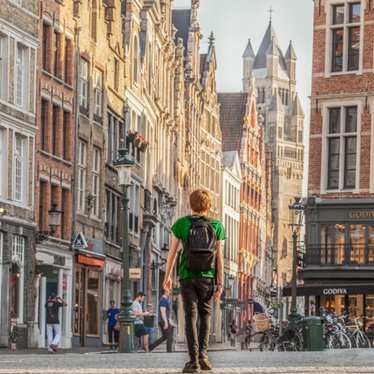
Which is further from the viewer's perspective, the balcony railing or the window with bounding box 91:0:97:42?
the balcony railing

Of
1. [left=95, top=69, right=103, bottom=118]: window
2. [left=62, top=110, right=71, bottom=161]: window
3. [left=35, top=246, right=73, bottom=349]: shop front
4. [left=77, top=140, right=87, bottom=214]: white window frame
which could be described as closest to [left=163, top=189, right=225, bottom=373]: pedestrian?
[left=35, top=246, right=73, bottom=349]: shop front

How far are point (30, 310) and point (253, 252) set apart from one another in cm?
7634

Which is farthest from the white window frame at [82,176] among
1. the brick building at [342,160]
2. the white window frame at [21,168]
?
the brick building at [342,160]

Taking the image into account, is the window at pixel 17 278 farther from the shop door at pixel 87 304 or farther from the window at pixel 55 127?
the shop door at pixel 87 304

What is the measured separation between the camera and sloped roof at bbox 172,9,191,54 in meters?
88.4

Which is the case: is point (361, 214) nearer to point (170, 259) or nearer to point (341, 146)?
point (341, 146)

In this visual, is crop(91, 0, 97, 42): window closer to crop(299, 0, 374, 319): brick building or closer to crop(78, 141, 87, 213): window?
crop(78, 141, 87, 213): window

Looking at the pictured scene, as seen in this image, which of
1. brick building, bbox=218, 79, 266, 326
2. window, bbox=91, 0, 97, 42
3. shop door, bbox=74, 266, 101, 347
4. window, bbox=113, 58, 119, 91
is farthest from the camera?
brick building, bbox=218, 79, 266, 326

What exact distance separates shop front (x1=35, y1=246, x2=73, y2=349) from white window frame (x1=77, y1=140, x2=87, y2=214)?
243 cm

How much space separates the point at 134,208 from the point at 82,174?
434 inches

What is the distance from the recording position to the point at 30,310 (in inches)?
1722

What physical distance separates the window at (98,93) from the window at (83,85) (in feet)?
4.88

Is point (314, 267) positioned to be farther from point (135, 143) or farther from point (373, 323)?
point (135, 143)

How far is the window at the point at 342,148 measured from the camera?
54.9 metres
